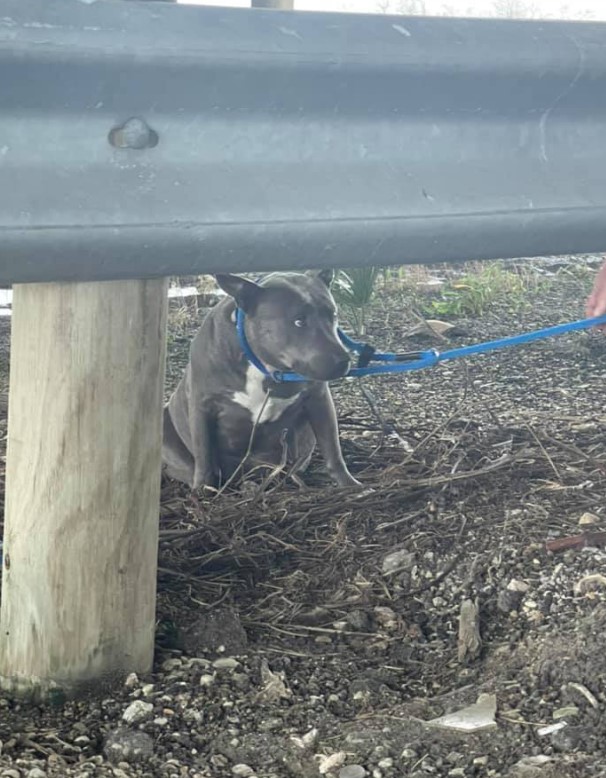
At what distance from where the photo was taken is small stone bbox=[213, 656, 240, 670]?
9.47ft

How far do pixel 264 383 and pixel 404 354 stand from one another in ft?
3.66

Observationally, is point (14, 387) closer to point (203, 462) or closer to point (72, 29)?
point (72, 29)

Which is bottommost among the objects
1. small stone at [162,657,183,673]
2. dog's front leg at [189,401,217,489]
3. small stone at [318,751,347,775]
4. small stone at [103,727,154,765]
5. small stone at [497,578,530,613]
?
dog's front leg at [189,401,217,489]

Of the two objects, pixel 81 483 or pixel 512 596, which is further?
pixel 512 596

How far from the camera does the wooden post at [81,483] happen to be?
256cm

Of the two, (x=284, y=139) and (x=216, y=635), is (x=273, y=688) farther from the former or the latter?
(x=284, y=139)

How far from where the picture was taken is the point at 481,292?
664 centimetres

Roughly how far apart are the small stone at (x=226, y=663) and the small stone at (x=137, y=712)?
24 centimetres

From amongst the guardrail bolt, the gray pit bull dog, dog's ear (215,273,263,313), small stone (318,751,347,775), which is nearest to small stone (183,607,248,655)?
small stone (318,751,347,775)

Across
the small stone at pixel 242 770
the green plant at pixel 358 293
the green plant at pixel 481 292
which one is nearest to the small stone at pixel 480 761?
the small stone at pixel 242 770

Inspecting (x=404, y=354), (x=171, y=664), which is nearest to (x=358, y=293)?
(x=404, y=354)

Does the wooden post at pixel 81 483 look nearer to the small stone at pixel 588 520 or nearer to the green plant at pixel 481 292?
the small stone at pixel 588 520

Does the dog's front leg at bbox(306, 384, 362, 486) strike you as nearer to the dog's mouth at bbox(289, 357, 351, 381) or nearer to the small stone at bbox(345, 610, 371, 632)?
the dog's mouth at bbox(289, 357, 351, 381)

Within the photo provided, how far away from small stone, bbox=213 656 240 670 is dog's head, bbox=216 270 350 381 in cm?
193
